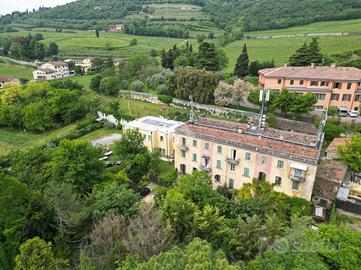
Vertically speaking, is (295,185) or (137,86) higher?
(137,86)

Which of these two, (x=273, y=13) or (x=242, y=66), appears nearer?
(x=242, y=66)

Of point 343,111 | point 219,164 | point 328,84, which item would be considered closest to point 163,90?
point 328,84

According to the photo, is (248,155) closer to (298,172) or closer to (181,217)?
(298,172)

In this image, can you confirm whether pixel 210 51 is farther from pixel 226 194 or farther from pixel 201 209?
pixel 201 209

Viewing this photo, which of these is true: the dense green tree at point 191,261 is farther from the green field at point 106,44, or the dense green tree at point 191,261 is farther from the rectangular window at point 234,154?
the green field at point 106,44

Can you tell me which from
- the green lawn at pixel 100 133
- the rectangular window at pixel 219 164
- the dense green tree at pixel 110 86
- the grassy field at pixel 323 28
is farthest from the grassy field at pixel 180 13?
the rectangular window at pixel 219 164

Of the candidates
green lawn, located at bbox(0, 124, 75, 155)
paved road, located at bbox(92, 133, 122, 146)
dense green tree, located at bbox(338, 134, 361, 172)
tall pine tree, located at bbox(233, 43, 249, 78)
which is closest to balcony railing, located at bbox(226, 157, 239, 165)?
dense green tree, located at bbox(338, 134, 361, 172)
